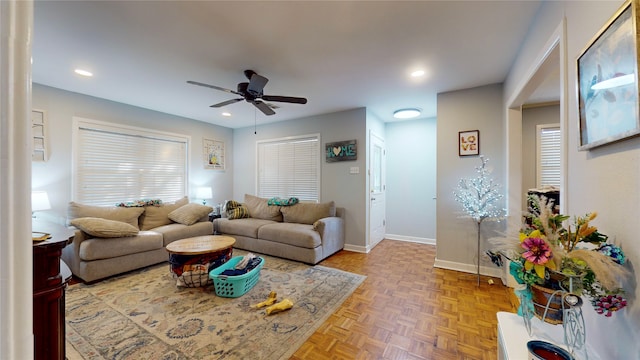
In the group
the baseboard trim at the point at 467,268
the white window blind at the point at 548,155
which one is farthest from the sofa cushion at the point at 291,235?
the white window blind at the point at 548,155

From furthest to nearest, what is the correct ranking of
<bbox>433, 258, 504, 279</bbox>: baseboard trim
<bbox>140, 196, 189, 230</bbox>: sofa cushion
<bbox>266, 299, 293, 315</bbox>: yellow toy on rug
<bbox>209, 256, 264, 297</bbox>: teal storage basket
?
<bbox>140, 196, 189, 230</bbox>: sofa cushion
<bbox>433, 258, 504, 279</bbox>: baseboard trim
<bbox>209, 256, 264, 297</bbox>: teal storage basket
<bbox>266, 299, 293, 315</bbox>: yellow toy on rug

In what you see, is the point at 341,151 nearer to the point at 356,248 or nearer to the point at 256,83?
the point at 356,248

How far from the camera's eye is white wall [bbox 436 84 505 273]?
3113 mm

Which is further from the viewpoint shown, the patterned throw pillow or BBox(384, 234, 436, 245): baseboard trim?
BBox(384, 234, 436, 245): baseboard trim

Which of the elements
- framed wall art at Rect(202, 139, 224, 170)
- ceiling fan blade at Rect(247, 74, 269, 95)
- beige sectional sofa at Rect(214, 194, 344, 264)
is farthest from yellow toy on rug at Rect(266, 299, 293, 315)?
framed wall art at Rect(202, 139, 224, 170)

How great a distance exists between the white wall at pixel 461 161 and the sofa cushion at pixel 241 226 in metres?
2.71

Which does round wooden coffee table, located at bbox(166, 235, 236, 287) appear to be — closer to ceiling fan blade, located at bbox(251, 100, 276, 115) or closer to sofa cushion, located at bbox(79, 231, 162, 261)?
sofa cushion, located at bbox(79, 231, 162, 261)

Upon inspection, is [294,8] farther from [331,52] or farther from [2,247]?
[2,247]

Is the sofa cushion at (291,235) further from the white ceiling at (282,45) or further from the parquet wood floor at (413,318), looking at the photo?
the white ceiling at (282,45)

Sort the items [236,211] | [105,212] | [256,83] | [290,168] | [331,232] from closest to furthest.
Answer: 1. [256,83]
2. [105,212]
3. [331,232]
4. [236,211]
5. [290,168]

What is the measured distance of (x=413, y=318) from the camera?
2.20 metres

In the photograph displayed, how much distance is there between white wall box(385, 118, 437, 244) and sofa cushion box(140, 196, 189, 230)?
4.03 metres

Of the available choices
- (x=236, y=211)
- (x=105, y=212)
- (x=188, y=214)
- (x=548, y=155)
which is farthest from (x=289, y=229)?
(x=548, y=155)

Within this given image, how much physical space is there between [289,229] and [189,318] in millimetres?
1748
